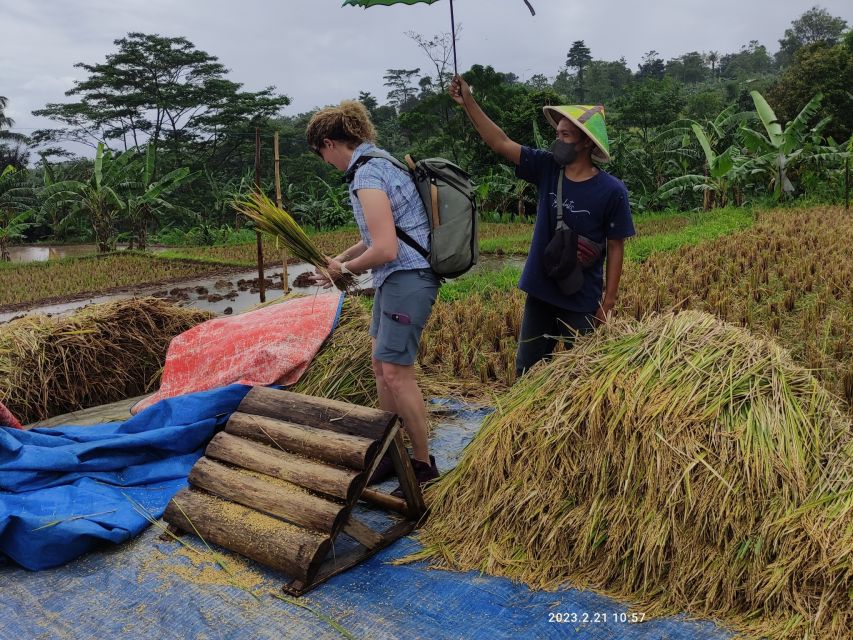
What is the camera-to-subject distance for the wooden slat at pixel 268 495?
2477 millimetres

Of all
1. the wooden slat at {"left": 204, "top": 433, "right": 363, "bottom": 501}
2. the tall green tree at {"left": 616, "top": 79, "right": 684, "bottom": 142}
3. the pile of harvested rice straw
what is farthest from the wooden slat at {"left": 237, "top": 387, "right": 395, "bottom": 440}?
the tall green tree at {"left": 616, "top": 79, "right": 684, "bottom": 142}

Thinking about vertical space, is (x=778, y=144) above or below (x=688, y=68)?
below

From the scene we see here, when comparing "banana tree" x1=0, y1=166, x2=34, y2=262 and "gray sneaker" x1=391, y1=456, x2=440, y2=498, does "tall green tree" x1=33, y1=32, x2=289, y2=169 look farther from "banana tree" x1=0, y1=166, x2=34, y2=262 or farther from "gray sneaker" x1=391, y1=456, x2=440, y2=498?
"gray sneaker" x1=391, y1=456, x2=440, y2=498

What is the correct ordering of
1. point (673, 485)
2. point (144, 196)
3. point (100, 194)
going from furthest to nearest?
1. point (144, 196)
2. point (100, 194)
3. point (673, 485)

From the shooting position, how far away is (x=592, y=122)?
9.34ft

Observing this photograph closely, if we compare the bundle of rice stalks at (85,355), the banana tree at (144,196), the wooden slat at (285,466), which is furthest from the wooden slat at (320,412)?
the banana tree at (144,196)

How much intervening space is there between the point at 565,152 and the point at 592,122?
0.50ft

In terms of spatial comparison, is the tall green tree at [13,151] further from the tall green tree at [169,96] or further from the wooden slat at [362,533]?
the wooden slat at [362,533]

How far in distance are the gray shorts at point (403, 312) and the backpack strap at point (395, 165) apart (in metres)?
0.09

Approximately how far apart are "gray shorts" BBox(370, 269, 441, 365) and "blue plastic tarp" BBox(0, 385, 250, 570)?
1190 mm

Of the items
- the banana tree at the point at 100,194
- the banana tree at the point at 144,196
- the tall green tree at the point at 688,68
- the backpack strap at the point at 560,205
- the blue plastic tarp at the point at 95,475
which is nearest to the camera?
the blue plastic tarp at the point at 95,475

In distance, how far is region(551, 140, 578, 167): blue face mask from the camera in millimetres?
2879

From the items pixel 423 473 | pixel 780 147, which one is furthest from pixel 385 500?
pixel 780 147

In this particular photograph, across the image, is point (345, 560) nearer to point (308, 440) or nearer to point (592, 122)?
point (308, 440)
